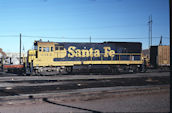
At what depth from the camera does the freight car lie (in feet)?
75.2

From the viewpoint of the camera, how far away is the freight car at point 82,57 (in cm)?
2291

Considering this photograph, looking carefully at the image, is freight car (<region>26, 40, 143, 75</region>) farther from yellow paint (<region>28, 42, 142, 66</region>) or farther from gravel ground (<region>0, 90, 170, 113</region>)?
gravel ground (<region>0, 90, 170, 113</region>)

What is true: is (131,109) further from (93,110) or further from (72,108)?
(72,108)

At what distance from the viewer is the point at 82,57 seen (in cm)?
2445

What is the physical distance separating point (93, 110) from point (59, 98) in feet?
7.76

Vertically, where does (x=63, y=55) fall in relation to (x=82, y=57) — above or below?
above

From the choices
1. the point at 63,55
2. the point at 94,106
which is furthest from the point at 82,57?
the point at 94,106

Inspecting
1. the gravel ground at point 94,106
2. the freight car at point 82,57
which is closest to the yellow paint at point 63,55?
the freight car at point 82,57

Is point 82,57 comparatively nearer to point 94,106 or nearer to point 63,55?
point 63,55

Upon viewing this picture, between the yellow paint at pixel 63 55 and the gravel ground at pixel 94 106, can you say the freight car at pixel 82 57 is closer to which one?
the yellow paint at pixel 63 55

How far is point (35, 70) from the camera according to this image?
23031 millimetres

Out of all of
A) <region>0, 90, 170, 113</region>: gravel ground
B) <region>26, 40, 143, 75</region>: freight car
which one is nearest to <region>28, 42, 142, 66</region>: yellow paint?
<region>26, 40, 143, 75</region>: freight car

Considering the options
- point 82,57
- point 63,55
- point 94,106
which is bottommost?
point 94,106

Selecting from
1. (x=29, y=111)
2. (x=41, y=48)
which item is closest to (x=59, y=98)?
(x=29, y=111)
